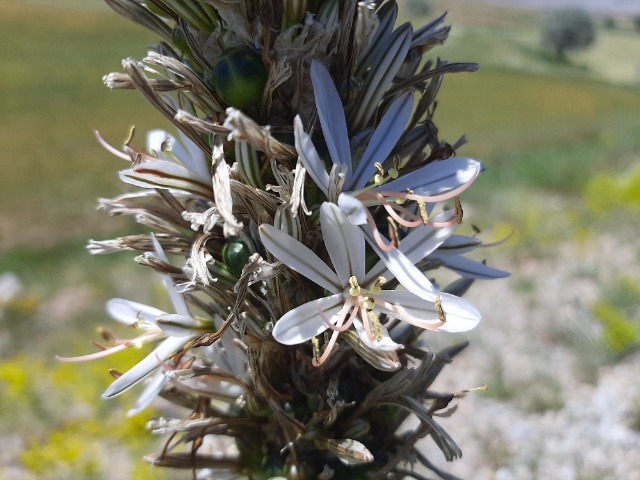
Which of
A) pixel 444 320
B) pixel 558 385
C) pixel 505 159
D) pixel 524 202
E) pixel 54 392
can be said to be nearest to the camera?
pixel 444 320

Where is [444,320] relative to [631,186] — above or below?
above

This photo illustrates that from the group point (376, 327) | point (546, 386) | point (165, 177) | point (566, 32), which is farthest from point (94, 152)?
point (566, 32)

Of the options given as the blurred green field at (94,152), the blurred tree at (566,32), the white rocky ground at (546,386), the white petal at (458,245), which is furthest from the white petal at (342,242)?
the blurred tree at (566,32)

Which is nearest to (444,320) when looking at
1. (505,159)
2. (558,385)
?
(558,385)

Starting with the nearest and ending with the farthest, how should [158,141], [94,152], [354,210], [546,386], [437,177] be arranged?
1. [354,210]
2. [437,177]
3. [158,141]
4. [546,386]
5. [94,152]

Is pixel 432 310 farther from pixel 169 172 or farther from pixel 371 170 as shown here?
A: pixel 169 172

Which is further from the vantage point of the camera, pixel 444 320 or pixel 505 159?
pixel 505 159

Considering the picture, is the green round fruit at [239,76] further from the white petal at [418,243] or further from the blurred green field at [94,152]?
the blurred green field at [94,152]

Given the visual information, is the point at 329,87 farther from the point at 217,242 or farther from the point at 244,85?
the point at 217,242
